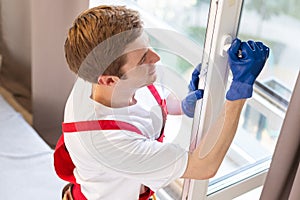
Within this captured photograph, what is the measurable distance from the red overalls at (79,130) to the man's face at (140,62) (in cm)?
10

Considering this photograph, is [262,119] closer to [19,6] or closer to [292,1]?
[292,1]

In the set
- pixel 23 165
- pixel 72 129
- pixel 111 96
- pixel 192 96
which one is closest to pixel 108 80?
pixel 111 96

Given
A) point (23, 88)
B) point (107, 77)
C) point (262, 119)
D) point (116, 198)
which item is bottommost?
point (23, 88)

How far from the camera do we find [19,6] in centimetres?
283

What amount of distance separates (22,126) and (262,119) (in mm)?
1049

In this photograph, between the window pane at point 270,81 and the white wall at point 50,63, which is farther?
the white wall at point 50,63

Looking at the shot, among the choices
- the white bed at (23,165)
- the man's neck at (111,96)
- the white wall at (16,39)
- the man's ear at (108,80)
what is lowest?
the white bed at (23,165)

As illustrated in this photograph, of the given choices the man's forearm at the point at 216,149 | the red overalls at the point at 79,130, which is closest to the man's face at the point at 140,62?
the red overalls at the point at 79,130

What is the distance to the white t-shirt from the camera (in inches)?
54.8

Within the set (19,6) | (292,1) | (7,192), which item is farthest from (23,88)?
(292,1)

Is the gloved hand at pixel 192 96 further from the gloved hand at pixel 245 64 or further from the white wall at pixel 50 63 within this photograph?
the white wall at pixel 50 63

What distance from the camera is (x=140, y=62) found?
138cm

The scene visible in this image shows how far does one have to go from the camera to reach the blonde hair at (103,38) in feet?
4.44

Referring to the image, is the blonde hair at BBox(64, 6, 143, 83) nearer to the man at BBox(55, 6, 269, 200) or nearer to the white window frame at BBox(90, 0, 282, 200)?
the man at BBox(55, 6, 269, 200)
